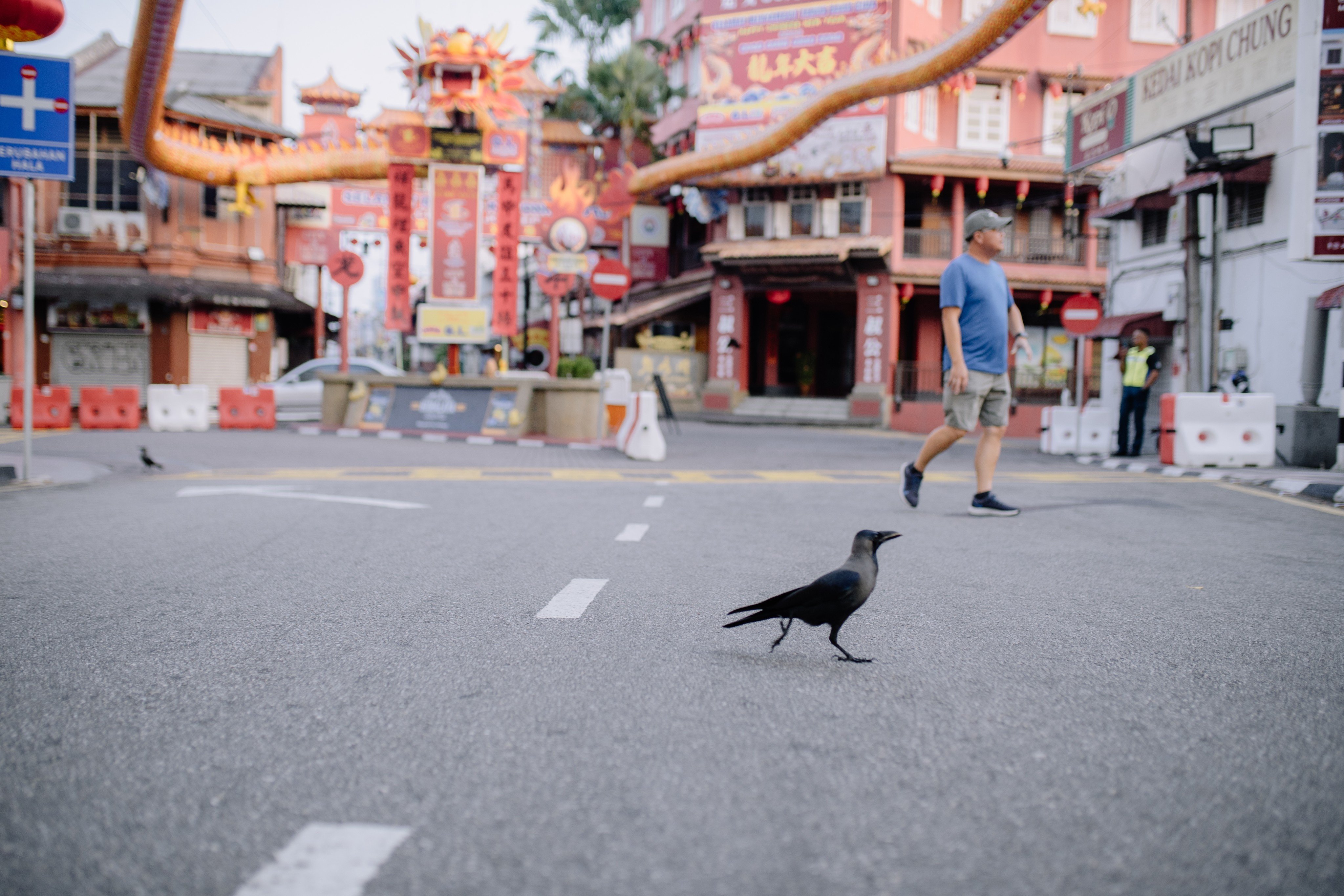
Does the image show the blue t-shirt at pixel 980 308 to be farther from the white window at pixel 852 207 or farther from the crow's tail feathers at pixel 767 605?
the white window at pixel 852 207

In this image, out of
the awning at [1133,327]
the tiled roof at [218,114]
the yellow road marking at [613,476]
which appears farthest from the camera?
the tiled roof at [218,114]

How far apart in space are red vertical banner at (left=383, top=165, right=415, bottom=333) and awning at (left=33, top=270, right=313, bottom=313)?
11423mm

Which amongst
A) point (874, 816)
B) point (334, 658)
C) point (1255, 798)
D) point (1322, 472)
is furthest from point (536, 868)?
point (1322, 472)

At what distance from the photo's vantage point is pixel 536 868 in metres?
1.92

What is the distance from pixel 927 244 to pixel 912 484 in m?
24.1

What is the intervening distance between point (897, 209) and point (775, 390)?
7.64 meters

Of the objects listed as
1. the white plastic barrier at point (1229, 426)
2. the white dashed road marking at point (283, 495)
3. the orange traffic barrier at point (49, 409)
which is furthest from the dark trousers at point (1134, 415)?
the orange traffic barrier at point (49, 409)

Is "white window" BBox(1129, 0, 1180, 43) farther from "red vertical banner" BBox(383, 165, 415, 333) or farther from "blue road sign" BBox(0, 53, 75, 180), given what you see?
"blue road sign" BBox(0, 53, 75, 180)

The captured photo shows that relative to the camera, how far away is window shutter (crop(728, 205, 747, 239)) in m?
31.7

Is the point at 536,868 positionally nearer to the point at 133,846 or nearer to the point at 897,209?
the point at 133,846

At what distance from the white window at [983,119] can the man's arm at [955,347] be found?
25404 mm

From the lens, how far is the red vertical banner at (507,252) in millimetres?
20078

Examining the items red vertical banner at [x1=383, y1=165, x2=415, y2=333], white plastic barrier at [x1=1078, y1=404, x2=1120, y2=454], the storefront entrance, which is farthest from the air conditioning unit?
white plastic barrier at [x1=1078, y1=404, x2=1120, y2=454]

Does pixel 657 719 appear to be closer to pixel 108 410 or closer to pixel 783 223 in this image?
pixel 108 410
